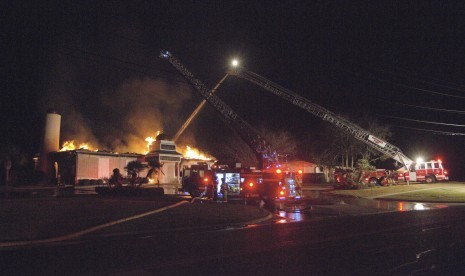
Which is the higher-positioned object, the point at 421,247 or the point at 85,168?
the point at 85,168

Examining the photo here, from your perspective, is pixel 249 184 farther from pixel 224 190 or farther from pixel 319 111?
pixel 319 111

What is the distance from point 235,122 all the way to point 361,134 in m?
12.6

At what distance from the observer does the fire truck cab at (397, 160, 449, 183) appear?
113ft

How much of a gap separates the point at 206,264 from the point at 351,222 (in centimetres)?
832

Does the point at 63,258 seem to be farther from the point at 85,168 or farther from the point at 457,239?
the point at 85,168

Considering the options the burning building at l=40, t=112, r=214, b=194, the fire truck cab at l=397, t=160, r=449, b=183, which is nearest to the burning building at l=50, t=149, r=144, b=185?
the burning building at l=40, t=112, r=214, b=194

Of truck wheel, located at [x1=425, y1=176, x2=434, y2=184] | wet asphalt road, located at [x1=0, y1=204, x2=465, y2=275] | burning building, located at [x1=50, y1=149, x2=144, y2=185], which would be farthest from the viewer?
truck wheel, located at [x1=425, y1=176, x2=434, y2=184]

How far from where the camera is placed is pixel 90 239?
1023cm

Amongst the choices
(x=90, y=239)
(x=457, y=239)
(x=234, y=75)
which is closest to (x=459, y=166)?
(x=234, y=75)

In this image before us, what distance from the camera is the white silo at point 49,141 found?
117ft

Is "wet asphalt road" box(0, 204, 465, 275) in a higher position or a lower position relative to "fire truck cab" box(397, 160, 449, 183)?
lower

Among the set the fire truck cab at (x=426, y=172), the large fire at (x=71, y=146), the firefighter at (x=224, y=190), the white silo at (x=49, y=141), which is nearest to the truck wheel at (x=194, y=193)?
the firefighter at (x=224, y=190)

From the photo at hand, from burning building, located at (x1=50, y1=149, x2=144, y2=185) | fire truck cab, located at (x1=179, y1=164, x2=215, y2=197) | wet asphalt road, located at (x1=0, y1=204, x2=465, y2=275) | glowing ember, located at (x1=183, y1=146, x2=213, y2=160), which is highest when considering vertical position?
glowing ember, located at (x1=183, y1=146, x2=213, y2=160)

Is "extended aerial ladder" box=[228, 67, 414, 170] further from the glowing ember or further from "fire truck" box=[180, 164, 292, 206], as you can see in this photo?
the glowing ember
